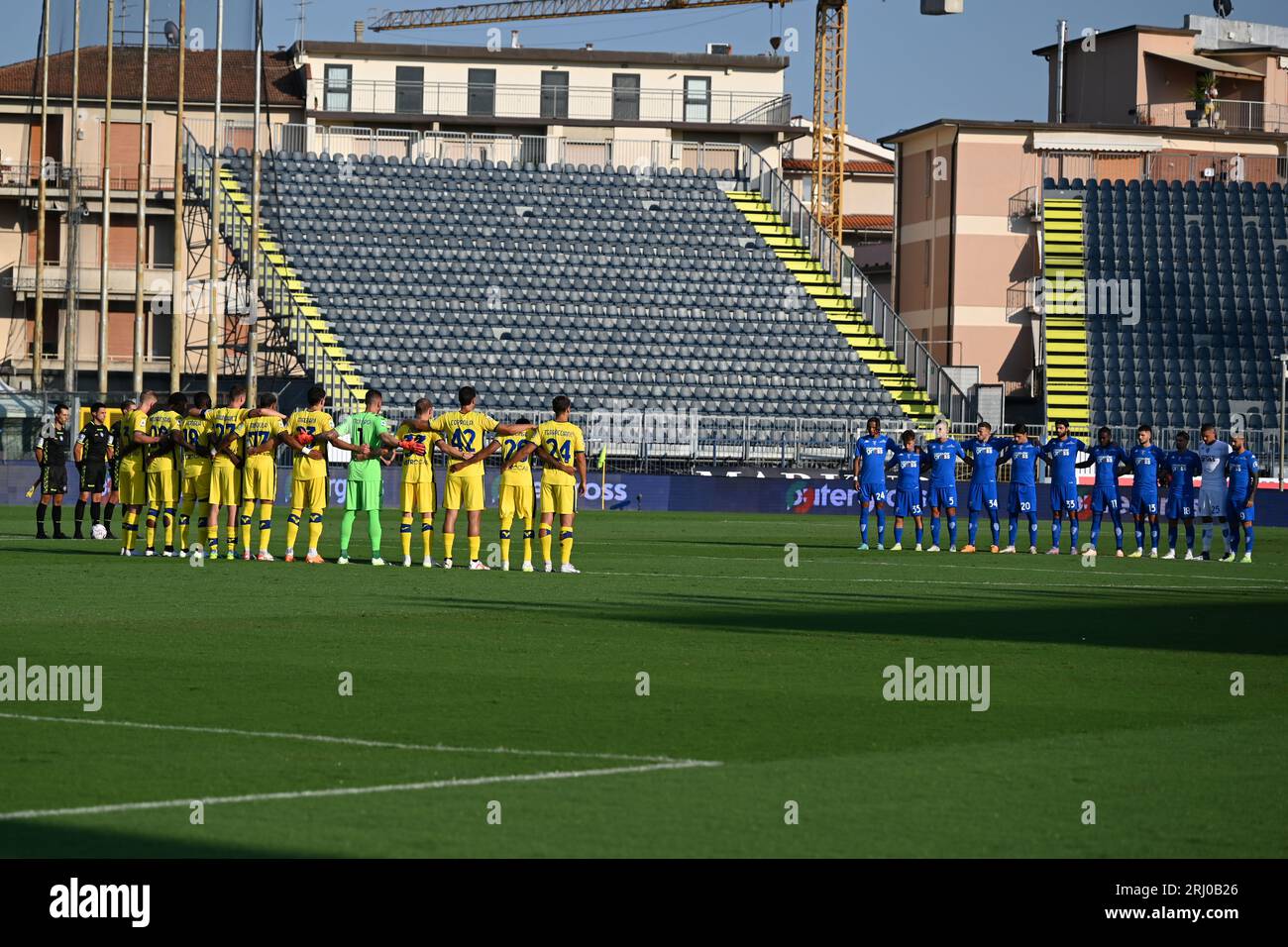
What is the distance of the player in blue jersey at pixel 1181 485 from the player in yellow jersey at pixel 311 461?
14378 mm

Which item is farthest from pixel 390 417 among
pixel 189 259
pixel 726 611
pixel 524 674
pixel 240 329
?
pixel 524 674

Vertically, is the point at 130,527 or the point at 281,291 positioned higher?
the point at 281,291

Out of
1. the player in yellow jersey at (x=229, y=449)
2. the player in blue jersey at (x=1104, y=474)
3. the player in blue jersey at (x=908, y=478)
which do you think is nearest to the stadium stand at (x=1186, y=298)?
the player in blue jersey at (x=1104, y=474)

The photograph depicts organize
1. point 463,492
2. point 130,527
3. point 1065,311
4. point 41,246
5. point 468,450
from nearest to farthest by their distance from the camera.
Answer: point 468,450
point 463,492
point 130,527
point 1065,311
point 41,246

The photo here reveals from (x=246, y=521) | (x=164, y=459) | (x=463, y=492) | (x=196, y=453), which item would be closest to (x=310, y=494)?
(x=246, y=521)

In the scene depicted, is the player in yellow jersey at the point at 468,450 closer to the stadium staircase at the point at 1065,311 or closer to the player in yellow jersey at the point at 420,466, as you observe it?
the player in yellow jersey at the point at 420,466

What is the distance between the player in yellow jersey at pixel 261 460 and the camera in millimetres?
22344

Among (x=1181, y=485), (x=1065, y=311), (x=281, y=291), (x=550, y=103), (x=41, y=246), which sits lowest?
(x=1181, y=485)

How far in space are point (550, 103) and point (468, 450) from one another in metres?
50.1

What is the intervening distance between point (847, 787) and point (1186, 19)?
A: 64342 millimetres

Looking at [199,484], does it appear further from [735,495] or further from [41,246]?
[41,246]

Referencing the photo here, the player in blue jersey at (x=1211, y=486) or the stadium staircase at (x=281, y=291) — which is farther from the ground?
the stadium staircase at (x=281, y=291)

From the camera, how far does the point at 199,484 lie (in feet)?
75.0
